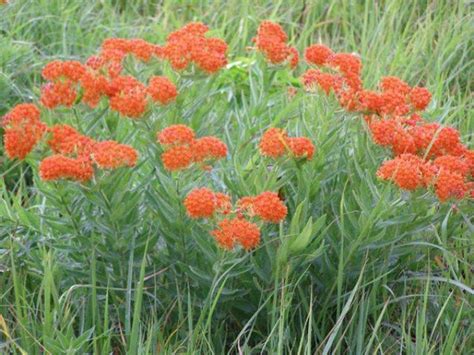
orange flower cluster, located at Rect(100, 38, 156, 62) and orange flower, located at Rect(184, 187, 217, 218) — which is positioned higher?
orange flower cluster, located at Rect(100, 38, 156, 62)

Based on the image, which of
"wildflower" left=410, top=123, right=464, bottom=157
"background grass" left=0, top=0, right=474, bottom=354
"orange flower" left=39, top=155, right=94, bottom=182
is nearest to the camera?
"orange flower" left=39, top=155, right=94, bottom=182

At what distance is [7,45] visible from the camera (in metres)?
4.12

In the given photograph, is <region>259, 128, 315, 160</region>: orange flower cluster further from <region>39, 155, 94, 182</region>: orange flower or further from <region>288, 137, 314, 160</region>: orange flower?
<region>39, 155, 94, 182</region>: orange flower

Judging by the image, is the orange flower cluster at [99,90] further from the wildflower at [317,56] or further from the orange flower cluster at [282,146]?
the wildflower at [317,56]

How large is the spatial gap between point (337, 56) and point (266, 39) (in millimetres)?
226

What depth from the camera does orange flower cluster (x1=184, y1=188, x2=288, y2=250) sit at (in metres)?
2.18

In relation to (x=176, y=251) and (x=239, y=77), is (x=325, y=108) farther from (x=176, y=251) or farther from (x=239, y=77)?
(x=239, y=77)

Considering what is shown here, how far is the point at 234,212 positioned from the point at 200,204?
4.1 inches

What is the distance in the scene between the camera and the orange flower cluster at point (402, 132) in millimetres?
2289

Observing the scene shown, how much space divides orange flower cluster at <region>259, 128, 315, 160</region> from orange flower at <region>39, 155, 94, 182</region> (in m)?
0.48

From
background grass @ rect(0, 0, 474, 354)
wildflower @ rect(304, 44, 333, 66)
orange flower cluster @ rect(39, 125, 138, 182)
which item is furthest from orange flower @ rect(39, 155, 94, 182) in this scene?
wildflower @ rect(304, 44, 333, 66)

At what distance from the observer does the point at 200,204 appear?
219cm

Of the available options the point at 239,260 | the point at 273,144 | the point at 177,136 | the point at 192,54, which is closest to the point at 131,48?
the point at 192,54

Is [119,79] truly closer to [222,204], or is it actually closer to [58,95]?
[58,95]
